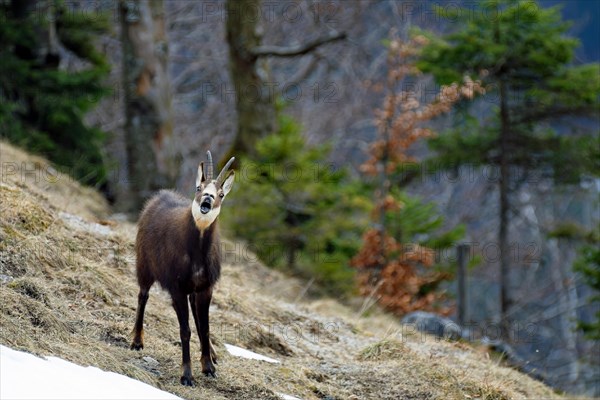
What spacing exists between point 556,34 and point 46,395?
12.8m

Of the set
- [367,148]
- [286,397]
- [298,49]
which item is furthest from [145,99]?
[286,397]

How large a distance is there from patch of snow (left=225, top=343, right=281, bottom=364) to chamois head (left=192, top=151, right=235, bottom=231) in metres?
1.71

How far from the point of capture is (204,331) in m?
7.85

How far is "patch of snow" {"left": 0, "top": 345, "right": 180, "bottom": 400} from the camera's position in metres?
6.05

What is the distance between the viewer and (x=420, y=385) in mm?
8922

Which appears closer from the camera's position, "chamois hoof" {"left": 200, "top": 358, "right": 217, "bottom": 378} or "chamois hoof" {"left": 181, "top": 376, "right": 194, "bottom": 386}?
"chamois hoof" {"left": 181, "top": 376, "right": 194, "bottom": 386}

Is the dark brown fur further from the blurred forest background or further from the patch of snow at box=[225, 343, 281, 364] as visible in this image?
the blurred forest background

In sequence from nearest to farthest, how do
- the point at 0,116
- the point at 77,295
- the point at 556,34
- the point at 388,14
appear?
the point at 77,295 < the point at 0,116 < the point at 556,34 < the point at 388,14

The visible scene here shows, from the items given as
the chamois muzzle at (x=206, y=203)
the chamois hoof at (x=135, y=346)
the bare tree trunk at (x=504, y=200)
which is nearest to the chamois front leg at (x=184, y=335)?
the chamois hoof at (x=135, y=346)

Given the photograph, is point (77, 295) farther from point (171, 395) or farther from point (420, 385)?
point (420, 385)

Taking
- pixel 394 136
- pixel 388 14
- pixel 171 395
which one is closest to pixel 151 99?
pixel 394 136

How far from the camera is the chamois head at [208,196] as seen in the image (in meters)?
7.50

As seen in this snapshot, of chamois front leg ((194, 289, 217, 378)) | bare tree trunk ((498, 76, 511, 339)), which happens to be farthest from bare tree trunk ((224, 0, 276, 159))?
chamois front leg ((194, 289, 217, 378))

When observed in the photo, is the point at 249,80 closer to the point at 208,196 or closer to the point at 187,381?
the point at 208,196
